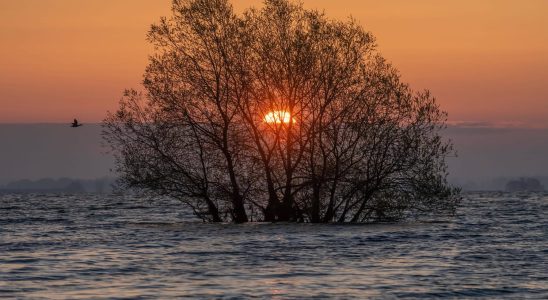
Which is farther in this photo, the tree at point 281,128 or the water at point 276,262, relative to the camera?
the tree at point 281,128

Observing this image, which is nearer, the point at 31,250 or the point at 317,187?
the point at 31,250

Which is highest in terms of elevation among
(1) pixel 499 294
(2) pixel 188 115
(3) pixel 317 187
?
(2) pixel 188 115

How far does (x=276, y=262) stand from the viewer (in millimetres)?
39188

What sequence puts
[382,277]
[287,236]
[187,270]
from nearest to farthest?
1. [382,277]
2. [187,270]
3. [287,236]

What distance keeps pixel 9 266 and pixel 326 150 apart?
2238 centimetres

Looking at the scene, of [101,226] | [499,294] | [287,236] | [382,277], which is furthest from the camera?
[101,226]

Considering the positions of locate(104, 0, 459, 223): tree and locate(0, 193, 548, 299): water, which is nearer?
locate(0, 193, 548, 299): water

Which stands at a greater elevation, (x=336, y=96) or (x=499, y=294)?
(x=336, y=96)

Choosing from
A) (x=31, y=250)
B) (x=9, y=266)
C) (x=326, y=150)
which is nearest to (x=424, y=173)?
(x=326, y=150)

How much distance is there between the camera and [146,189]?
56656 mm

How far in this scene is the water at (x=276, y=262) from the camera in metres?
30.6

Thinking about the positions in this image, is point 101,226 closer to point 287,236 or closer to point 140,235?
point 140,235

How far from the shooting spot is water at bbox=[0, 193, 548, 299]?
30609 mm

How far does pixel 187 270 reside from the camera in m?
36.1
